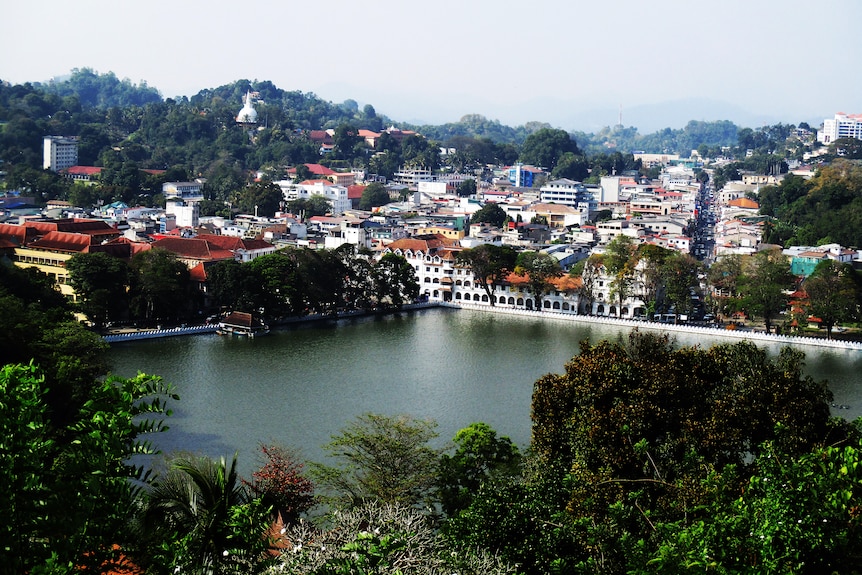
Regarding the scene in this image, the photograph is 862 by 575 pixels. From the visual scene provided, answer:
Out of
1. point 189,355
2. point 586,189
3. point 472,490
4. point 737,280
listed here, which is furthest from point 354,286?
point 586,189

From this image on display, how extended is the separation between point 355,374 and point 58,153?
2357 centimetres

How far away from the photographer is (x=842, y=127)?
49.2 m

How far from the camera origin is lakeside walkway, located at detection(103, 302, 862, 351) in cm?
1408

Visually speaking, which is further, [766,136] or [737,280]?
[766,136]

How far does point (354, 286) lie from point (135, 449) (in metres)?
13.2

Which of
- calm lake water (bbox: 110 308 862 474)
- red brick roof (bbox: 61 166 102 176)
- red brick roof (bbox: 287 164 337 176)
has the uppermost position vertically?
red brick roof (bbox: 287 164 337 176)

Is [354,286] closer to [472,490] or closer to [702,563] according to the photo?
[472,490]

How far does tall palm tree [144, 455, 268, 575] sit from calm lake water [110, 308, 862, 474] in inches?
158

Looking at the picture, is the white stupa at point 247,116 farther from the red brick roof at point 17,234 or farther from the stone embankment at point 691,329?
the stone embankment at point 691,329

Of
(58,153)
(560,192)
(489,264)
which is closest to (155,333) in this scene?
(489,264)

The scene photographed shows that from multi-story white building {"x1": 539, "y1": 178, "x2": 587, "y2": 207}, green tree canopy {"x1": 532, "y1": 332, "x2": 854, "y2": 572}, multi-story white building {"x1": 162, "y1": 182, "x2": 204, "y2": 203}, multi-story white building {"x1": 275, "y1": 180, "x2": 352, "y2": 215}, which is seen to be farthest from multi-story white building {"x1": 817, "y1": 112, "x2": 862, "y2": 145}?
green tree canopy {"x1": 532, "y1": 332, "x2": 854, "y2": 572}

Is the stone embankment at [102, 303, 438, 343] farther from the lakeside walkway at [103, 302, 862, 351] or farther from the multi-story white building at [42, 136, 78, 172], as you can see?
the multi-story white building at [42, 136, 78, 172]

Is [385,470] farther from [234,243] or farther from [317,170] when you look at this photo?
A: [317,170]

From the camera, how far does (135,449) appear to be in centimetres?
370
